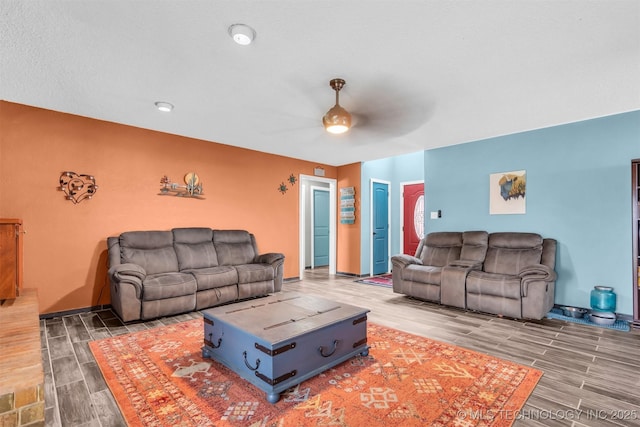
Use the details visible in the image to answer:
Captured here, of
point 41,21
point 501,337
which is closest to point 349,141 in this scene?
point 501,337

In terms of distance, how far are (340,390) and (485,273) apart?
2.84 meters

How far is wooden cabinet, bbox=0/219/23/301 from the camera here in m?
2.32

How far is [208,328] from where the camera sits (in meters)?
2.51

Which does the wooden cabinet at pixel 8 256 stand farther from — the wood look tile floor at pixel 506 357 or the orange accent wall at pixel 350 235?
the orange accent wall at pixel 350 235

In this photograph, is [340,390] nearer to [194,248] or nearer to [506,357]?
[506,357]

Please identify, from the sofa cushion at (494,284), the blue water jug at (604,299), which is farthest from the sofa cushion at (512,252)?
the blue water jug at (604,299)

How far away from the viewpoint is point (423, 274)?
14.3ft

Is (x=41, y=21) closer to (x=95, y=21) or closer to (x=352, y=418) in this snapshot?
(x=95, y=21)

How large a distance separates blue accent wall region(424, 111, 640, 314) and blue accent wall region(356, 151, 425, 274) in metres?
2.04

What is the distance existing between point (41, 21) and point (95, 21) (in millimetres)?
343

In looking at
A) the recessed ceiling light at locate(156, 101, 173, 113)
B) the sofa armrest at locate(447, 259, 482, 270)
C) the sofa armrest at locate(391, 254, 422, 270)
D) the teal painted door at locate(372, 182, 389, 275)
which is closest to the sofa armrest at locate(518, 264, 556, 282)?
the sofa armrest at locate(447, 259, 482, 270)

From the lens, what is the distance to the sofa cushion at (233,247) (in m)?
4.70

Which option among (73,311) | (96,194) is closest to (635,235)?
(96,194)

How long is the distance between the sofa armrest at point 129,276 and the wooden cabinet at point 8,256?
90 cm
